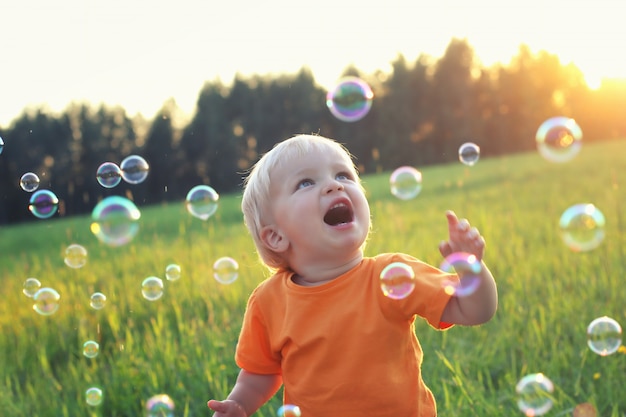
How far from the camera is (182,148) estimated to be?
121 feet

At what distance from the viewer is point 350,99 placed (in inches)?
155

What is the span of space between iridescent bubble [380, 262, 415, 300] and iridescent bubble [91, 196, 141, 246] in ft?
6.38

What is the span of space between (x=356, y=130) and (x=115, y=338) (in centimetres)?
3605

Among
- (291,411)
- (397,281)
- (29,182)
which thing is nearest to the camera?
(397,281)

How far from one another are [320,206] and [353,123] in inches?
1472

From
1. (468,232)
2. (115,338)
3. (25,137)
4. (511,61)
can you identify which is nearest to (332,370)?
(468,232)

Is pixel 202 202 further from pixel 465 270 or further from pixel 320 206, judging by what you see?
pixel 465 270

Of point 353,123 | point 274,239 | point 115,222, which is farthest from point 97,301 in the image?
point 353,123

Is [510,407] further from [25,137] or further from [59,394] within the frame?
[25,137]

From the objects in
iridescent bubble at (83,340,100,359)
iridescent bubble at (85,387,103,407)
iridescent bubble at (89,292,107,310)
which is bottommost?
iridescent bubble at (85,387,103,407)

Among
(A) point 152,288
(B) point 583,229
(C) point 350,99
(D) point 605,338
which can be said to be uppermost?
(C) point 350,99

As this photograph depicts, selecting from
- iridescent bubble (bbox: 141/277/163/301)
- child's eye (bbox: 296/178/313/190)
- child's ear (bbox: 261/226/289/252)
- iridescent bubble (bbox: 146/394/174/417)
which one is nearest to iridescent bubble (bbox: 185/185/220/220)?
iridescent bubble (bbox: 141/277/163/301)

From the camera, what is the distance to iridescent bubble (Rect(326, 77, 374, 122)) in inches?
152

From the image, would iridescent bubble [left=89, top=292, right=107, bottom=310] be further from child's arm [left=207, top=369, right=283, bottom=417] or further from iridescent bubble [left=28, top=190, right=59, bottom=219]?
child's arm [left=207, top=369, right=283, bottom=417]
